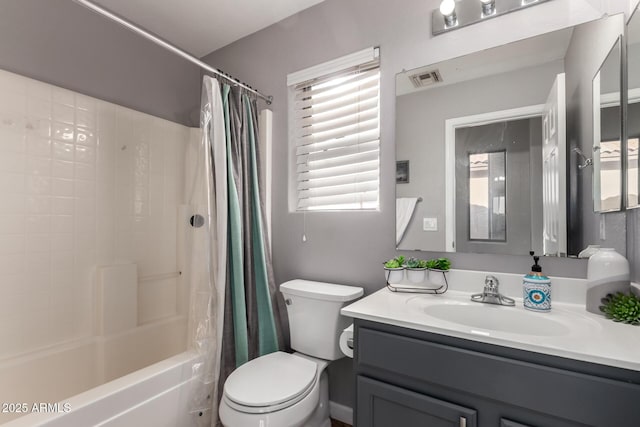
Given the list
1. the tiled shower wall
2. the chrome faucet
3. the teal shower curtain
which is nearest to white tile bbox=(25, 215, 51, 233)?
the tiled shower wall

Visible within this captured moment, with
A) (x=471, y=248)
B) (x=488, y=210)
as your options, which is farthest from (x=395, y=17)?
(x=471, y=248)

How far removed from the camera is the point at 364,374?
1.15 m

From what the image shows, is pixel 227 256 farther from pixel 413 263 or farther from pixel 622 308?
pixel 622 308

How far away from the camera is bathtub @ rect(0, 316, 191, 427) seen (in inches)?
45.7

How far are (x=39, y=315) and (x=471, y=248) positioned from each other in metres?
2.30

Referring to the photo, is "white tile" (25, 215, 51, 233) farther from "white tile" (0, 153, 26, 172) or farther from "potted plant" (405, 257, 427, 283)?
"potted plant" (405, 257, 427, 283)

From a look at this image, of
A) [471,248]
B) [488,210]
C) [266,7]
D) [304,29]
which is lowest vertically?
[471,248]

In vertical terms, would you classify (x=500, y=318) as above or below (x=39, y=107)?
below

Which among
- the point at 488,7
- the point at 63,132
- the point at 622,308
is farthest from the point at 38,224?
the point at 622,308

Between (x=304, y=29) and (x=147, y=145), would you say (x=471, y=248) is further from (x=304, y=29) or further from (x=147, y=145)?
(x=147, y=145)

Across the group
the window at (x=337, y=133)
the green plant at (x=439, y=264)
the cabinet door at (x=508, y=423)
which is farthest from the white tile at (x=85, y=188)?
the cabinet door at (x=508, y=423)

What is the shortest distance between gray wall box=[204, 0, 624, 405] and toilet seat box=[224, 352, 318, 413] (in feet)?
1.33

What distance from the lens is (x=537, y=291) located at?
1.17 m

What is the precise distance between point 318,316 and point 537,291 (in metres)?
0.98
